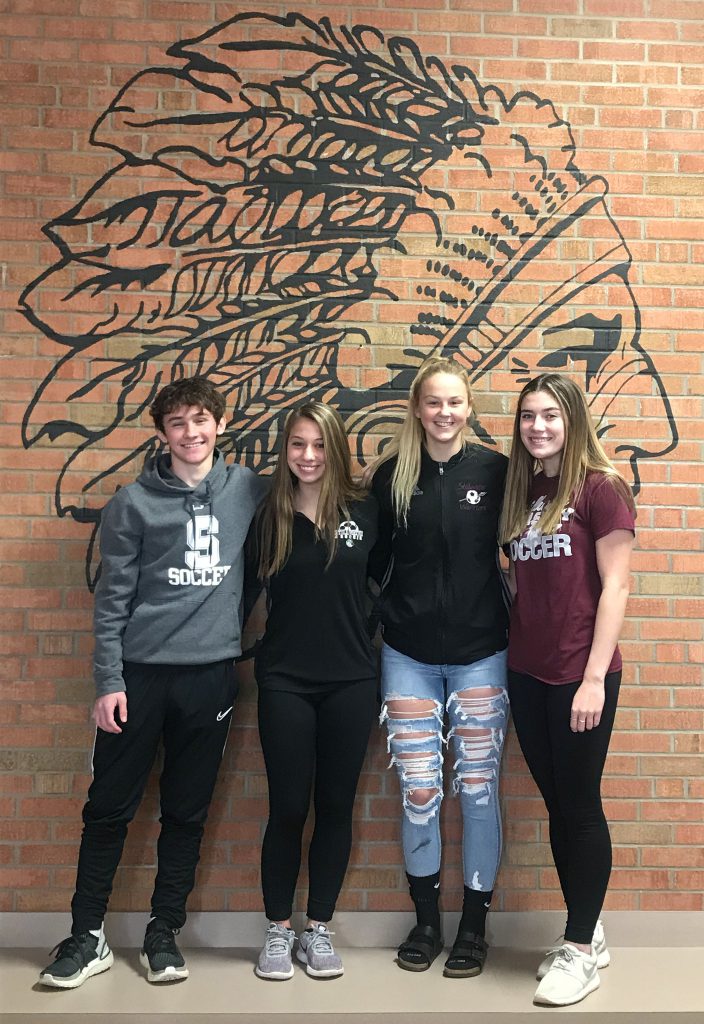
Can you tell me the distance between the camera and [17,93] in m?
2.85

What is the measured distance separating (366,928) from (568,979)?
668 mm

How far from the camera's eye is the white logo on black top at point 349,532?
2.56 metres

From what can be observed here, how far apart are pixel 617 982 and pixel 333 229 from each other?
243 centimetres

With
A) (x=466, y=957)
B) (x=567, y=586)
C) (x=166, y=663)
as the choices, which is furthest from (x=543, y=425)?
(x=466, y=957)

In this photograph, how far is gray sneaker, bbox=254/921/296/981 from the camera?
8.23 feet

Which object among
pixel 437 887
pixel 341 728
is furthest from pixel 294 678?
pixel 437 887

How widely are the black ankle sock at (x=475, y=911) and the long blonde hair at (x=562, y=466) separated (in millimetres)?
1045

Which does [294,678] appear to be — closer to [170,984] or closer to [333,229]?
[170,984]

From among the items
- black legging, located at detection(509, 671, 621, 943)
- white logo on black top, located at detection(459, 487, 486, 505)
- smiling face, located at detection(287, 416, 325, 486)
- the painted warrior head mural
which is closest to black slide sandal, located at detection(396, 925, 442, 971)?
black legging, located at detection(509, 671, 621, 943)

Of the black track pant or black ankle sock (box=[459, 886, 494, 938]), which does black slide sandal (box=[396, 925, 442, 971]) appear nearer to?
black ankle sock (box=[459, 886, 494, 938])

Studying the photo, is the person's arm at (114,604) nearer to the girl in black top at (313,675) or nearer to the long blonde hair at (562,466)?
the girl in black top at (313,675)

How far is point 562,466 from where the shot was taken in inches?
99.1

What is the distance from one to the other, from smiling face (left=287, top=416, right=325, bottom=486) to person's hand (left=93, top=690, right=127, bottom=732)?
0.81 m

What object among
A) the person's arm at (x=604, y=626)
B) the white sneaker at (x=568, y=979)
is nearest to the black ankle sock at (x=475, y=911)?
the white sneaker at (x=568, y=979)
